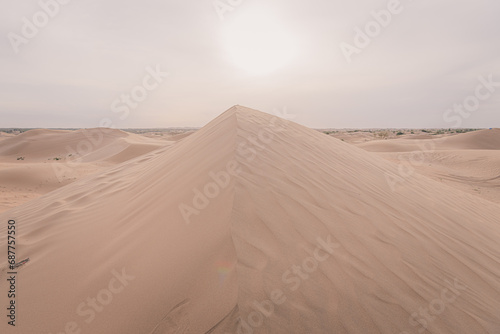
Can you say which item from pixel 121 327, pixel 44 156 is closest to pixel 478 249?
pixel 121 327

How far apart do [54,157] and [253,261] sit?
25.7m

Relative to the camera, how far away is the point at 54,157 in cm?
2072

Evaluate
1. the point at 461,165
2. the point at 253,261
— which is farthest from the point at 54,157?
the point at 461,165

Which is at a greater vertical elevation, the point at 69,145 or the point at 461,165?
the point at 69,145

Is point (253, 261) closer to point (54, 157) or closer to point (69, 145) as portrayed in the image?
point (54, 157)

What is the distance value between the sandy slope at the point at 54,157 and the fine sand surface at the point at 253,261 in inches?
239

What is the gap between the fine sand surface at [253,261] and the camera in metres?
1.54

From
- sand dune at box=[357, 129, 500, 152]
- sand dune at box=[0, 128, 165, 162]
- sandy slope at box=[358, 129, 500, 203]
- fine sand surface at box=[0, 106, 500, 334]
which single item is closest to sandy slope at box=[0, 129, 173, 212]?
sand dune at box=[0, 128, 165, 162]

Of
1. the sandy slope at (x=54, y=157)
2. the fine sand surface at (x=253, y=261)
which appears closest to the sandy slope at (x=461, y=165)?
the fine sand surface at (x=253, y=261)

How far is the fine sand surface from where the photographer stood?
60.6 inches

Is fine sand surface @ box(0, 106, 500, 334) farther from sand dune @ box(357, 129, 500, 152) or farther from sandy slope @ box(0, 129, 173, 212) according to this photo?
sand dune @ box(357, 129, 500, 152)

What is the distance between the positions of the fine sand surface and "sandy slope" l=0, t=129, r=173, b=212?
6067 mm

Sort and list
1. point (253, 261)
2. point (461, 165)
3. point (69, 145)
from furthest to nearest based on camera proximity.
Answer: point (69, 145) < point (461, 165) < point (253, 261)

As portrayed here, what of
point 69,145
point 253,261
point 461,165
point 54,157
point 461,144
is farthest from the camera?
point 69,145
